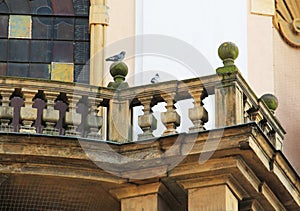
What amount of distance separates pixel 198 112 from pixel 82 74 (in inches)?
101

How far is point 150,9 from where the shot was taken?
17.0 metres

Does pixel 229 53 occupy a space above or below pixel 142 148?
above

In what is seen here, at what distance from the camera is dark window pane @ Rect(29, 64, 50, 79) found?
17.0m

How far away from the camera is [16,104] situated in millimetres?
16250

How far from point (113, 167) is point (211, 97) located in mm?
1061

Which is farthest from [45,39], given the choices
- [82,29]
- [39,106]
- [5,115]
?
[5,115]

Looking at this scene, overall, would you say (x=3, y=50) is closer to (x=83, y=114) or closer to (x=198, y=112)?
(x=83, y=114)

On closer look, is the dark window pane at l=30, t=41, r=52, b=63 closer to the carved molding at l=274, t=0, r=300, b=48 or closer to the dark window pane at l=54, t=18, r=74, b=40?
the dark window pane at l=54, t=18, r=74, b=40

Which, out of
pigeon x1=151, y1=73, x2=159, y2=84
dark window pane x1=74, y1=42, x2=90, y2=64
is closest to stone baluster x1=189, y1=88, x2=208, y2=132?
pigeon x1=151, y1=73, x2=159, y2=84

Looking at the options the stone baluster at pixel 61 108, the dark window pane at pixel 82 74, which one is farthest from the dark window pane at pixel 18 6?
the stone baluster at pixel 61 108

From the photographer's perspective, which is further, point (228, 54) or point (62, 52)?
point (62, 52)

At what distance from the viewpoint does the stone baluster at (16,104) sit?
579 inches

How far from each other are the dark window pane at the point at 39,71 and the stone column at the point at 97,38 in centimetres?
46

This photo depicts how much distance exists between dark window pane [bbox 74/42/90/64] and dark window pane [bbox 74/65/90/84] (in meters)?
0.06
